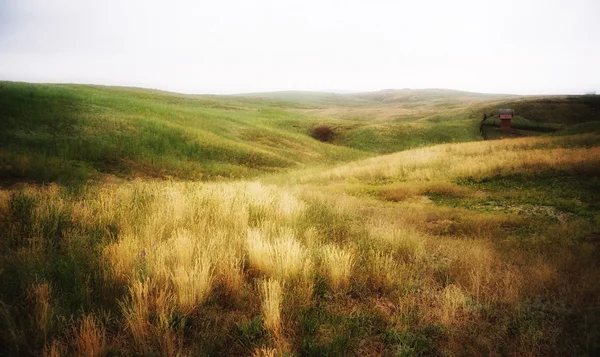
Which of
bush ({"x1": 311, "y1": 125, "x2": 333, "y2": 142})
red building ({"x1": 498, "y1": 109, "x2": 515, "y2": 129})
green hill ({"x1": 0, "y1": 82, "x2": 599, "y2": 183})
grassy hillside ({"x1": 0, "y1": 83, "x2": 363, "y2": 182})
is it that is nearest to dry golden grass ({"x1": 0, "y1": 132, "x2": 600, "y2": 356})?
green hill ({"x1": 0, "y1": 82, "x2": 599, "y2": 183})

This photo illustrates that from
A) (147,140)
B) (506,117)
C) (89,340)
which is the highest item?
(506,117)

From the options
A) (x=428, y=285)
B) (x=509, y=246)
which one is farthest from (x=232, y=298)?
(x=509, y=246)

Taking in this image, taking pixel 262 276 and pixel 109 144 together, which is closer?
pixel 262 276

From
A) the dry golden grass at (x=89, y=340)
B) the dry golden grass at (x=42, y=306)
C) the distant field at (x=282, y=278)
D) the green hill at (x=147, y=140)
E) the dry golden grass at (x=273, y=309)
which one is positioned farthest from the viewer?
the green hill at (x=147, y=140)

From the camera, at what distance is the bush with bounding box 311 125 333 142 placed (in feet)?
167

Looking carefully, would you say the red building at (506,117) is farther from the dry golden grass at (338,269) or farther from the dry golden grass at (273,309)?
the dry golden grass at (273,309)

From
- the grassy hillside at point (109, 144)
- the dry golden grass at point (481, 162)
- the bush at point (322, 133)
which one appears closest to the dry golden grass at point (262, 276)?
the dry golden grass at point (481, 162)

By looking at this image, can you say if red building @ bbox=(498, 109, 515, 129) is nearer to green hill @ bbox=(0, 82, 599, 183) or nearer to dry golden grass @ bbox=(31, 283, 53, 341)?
green hill @ bbox=(0, 82, 599, 183)

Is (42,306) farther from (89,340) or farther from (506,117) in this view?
(506,117)

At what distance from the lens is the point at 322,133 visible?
5241 cm

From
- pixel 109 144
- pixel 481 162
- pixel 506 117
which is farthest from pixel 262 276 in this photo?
pixel 506 117

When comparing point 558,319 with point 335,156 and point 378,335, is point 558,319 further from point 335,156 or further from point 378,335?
point 335,156

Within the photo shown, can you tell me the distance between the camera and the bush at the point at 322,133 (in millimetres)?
50925

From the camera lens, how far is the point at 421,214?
11039mm
